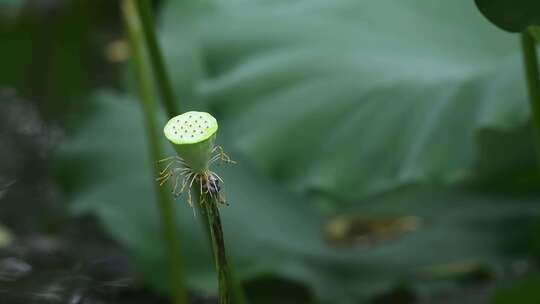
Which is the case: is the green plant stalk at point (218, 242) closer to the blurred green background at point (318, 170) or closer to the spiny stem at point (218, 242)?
the spiny stem at point (218, 242)

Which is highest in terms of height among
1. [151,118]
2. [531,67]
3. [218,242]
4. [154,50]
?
[151,118]

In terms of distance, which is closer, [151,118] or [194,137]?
[194,137]

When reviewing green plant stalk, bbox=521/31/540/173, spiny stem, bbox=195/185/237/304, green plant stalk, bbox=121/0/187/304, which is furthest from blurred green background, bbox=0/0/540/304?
spiny stem, bbox=195/185/237/304

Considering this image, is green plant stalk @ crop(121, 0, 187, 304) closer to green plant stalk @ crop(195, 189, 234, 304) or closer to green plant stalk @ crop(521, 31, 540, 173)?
green plant stalk @ crop(521, 31, 540, 173)

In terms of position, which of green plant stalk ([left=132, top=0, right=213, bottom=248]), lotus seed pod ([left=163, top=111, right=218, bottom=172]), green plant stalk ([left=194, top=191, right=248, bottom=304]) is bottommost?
green plant stalk ([left=194, top=191, right=248, bottom=304])

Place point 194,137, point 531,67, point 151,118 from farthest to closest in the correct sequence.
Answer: point 151,118, point 531,67, point 194,137

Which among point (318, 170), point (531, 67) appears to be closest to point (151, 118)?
point (318, 170)

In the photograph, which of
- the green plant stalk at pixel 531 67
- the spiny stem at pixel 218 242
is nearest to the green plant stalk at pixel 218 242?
the spiny stem at pixel 218 242

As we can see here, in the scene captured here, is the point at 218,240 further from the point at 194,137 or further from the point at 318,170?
the point at 318,170
